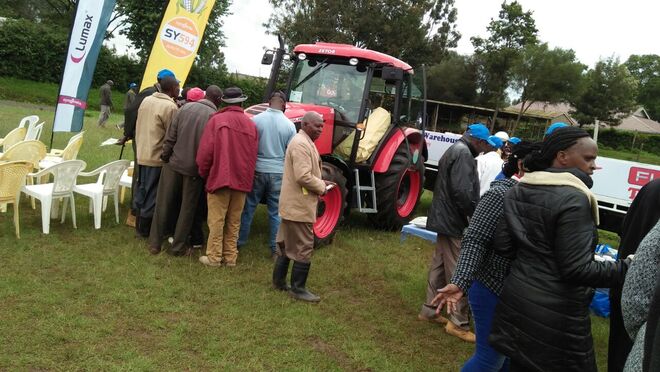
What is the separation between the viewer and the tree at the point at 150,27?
2517 cm

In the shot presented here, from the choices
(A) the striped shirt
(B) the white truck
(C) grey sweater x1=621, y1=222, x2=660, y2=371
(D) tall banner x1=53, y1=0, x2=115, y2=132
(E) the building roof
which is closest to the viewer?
(C) grey sweater x1=621, y1=222, x2=660, y2=371

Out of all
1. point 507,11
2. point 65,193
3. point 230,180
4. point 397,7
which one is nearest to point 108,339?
point 230,180

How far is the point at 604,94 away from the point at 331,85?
40610 mm

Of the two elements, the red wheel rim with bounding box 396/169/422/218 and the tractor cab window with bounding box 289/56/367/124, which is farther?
the red wheel rim with bounding box 396/169/422/218

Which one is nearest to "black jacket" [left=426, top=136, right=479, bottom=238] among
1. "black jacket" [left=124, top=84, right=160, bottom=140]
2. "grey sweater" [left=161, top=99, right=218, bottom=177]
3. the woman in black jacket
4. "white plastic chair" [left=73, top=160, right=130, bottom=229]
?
the woman in black jacket

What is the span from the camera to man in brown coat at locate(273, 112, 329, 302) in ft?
14.5

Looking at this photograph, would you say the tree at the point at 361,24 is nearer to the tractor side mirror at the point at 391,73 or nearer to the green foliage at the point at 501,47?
the green foliage at the point at 501,47

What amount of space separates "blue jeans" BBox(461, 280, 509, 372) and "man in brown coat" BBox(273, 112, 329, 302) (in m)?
1.96

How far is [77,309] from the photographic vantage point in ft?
13.2

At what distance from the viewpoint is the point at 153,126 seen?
5598 millimetres

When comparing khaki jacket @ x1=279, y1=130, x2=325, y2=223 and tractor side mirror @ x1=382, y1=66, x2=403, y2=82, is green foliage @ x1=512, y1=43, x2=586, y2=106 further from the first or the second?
khaki jacket @ x1=279, y1=130, x2=325, y2=223

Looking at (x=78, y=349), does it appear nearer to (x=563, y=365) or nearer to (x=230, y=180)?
(x=230, y=180)

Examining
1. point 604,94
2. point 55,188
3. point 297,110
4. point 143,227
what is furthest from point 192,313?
point 604,94

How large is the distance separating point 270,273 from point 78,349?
2.12m
